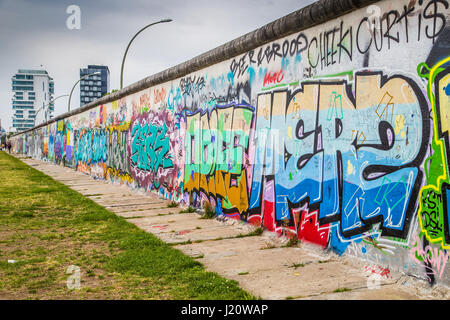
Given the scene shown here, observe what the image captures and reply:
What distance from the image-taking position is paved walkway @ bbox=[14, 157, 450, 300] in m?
3.89

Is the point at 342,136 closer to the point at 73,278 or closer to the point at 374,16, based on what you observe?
the point at 374,16

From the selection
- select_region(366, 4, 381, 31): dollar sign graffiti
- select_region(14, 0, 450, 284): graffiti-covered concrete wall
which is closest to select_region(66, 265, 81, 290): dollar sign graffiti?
select_region(14, 0, 450, 284): graffiti-covered concrete wall

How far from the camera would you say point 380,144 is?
447 cm

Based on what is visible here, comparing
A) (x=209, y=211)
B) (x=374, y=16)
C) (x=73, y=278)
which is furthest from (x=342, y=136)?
(x=209, y=211)

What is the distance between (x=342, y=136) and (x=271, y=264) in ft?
5.72

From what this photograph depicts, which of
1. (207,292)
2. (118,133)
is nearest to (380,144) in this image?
(207,292)

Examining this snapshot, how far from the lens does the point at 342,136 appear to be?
16.4 feet

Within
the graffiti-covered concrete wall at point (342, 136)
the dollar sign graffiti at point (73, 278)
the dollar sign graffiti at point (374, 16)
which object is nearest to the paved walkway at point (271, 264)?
the graffiti-covered concrete wall at point (342, 136)

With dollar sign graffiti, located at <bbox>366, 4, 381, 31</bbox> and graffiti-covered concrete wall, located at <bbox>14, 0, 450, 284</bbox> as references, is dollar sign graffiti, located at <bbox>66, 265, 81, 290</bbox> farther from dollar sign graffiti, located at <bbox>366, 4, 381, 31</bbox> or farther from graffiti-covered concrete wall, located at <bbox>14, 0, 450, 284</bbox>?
dollar sign graffiti, located at <bbox>366, 4, 381, 31</bbox>

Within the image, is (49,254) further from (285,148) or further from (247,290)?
(285,148)

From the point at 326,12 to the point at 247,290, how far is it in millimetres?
3427

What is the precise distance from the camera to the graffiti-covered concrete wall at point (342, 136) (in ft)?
12.8

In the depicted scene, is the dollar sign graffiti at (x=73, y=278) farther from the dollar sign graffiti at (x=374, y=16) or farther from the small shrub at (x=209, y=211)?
the dollar sign graffiti at (x=374, y=16)
